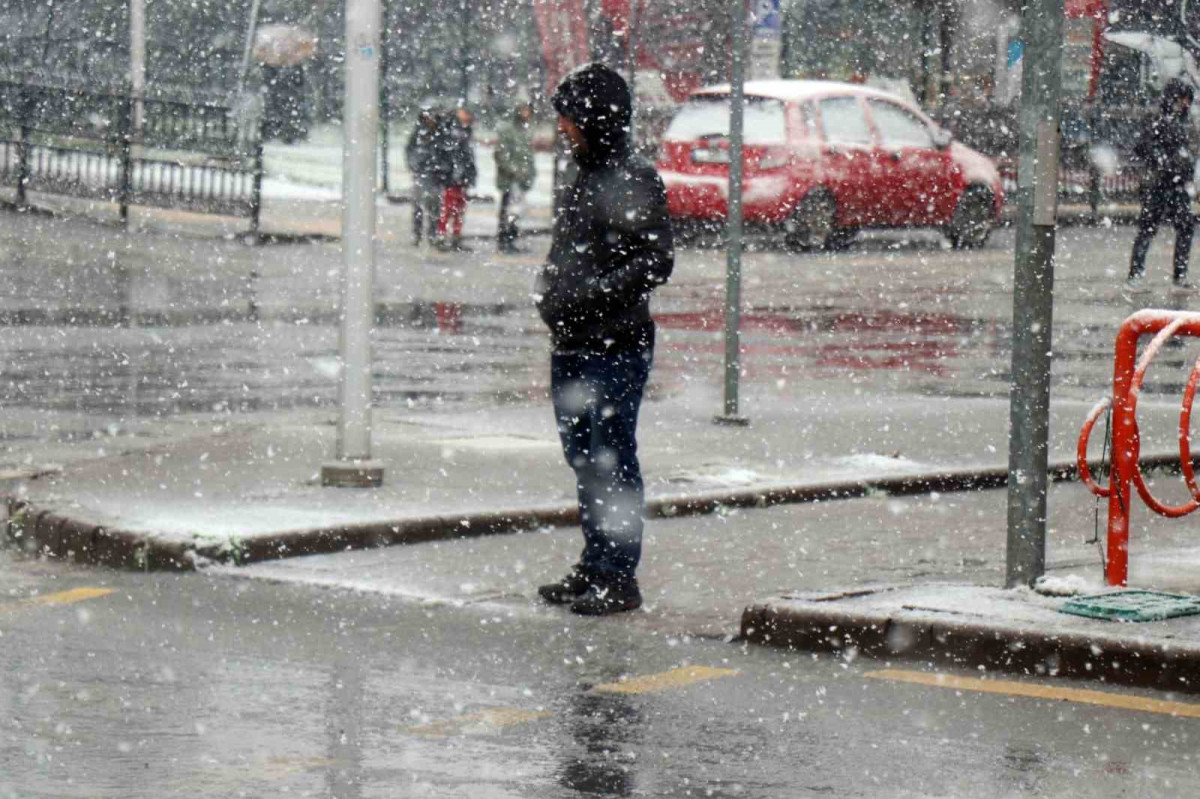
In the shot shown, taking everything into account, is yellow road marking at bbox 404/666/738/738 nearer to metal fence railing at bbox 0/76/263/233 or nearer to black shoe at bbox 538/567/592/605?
black shoe at bbox 538/567/592/605

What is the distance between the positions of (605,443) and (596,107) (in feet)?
3.76

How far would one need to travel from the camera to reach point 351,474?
424 inches

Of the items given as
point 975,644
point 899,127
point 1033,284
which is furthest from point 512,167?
point 975,644

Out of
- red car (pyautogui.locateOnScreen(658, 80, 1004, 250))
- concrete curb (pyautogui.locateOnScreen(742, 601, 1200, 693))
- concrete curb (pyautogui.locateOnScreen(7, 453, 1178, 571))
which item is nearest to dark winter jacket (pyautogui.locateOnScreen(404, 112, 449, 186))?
red car (pyautogui.locateOnScreen(658, 80, 1004, 250))

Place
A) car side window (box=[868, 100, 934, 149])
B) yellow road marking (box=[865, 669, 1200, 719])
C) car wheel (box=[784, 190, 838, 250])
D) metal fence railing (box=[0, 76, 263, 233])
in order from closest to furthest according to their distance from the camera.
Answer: yellow road marking (box=[865, 669, 1200, 719]), car wheel (box=[784, 190, 838, 250]), car side window (box=[868, 100, 934, 149]), metal fence railing (box=[0, 76, 263, 233])

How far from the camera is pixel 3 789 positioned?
592 centimetres

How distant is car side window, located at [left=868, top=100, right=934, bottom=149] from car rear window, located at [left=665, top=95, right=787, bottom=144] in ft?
4.73

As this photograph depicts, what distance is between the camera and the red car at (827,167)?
1077 inches

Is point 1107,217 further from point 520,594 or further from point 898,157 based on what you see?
point 520,594

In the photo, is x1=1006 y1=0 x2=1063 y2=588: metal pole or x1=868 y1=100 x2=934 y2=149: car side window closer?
x1=1006 y1=0 x2=1063 y2=588: metal pole

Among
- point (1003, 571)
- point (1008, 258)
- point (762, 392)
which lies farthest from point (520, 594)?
point (1008, 258)

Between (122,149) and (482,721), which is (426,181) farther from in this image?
(482,721)

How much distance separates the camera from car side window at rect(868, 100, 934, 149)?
28.8 metres

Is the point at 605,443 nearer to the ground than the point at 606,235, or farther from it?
nearer to the ground
